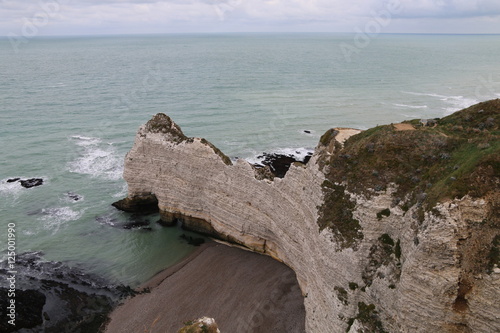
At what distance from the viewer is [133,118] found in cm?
6575

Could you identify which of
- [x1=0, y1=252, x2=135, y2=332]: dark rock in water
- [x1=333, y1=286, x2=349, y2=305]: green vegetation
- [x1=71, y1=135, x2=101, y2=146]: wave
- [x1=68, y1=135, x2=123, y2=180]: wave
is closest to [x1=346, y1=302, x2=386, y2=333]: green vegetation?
[x1=333, y1=286, x2=349, y2=305]: green vegetation

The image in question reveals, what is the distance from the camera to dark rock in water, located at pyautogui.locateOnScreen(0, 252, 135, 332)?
85.6 feet

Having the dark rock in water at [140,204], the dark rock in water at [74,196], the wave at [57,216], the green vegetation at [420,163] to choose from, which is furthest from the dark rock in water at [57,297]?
the green vegetation at [420,163]

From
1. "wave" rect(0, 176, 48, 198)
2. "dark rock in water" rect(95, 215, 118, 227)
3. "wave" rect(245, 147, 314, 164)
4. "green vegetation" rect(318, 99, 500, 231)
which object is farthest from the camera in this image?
"wave" rect(245, 147, 314, 164)

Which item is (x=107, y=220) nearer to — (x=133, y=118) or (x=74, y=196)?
(x=74, y=196)

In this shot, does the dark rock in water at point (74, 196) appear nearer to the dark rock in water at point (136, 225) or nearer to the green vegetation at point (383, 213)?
the dark rock in water at point (136, 225)

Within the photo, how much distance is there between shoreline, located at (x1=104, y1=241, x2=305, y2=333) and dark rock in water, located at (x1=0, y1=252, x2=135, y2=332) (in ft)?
4.84

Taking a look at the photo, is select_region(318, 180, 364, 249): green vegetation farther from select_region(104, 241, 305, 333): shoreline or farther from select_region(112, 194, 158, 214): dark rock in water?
select_region(112, 194, 158, 214): dark rock in water

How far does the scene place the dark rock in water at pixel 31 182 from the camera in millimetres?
43750

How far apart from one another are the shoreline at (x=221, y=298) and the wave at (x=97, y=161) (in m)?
21.5

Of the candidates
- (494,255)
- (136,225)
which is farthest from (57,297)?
(494,255)

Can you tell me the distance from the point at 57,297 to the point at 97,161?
84.2 feet

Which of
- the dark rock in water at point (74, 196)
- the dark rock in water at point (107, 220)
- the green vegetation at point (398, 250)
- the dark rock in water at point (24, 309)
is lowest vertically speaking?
the dark rock in water at point (24, 309)

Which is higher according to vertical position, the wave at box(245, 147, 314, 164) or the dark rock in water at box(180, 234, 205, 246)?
the wave at box(245, 147, 314, 164)
